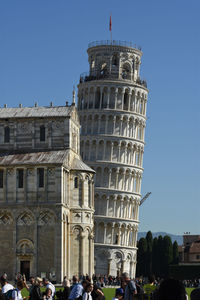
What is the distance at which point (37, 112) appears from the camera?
242 feet

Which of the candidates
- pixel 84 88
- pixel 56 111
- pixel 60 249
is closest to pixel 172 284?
pixel 60 249

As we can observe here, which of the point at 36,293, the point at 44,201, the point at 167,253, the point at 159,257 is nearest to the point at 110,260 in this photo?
the point at 159,257

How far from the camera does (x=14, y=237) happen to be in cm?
6762

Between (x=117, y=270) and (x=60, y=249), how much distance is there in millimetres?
35801

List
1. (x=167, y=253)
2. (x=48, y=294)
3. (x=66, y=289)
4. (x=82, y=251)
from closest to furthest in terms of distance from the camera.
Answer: (x=48, y=294)
(x=66, y=289)
(x=82, y=251)
(x=167, y=253)

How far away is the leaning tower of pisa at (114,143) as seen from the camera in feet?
332

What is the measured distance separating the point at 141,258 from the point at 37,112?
48.4 metres

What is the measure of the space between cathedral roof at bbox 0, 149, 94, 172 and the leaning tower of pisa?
3072cm

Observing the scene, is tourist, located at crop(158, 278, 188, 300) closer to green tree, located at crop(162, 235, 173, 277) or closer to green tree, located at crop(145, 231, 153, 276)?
green tree, located at crop(145, 231, 153, 276)

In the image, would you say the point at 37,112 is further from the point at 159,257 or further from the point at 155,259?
the point at 159,257

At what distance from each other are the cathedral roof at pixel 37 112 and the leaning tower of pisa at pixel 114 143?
29.5 meters

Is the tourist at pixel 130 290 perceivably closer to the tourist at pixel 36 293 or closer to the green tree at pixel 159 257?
the tourist at pixel 36 293

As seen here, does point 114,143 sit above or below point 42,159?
above

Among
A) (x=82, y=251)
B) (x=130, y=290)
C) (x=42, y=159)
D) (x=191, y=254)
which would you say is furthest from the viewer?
(x=191, y=254)
